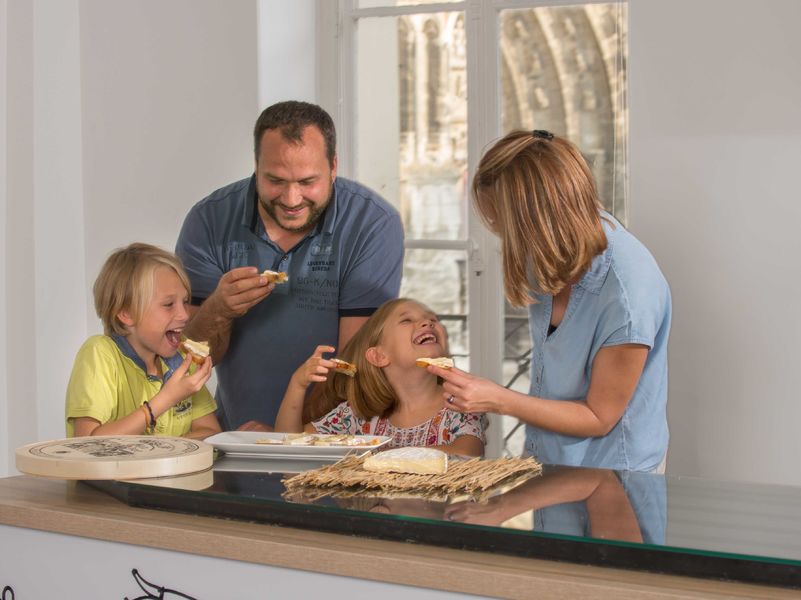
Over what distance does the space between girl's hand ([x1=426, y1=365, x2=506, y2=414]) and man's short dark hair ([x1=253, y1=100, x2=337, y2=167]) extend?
3.09ft

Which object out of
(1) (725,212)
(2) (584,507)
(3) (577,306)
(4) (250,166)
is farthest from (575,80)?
(2) (584,507)

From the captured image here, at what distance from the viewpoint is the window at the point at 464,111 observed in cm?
380

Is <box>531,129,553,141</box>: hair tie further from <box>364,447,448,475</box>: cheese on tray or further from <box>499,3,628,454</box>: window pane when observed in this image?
<box>499,3,628,454</box>: window pane

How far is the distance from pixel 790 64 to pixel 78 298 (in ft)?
8.63

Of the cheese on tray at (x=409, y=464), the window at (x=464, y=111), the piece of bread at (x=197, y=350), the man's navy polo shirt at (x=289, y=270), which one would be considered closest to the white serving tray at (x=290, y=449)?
the cheese on tray at (x=409, y=464)

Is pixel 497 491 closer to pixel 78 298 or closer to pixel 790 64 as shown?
pixel 790 64

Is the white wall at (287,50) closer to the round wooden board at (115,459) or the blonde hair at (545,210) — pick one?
the blonde hair at (545,210)

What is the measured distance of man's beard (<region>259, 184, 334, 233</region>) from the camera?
3047mm

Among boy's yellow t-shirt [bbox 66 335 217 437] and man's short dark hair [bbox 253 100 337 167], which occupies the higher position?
man's short dark hair [bbox 253 100 337 167]

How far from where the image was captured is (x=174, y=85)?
3973 mm

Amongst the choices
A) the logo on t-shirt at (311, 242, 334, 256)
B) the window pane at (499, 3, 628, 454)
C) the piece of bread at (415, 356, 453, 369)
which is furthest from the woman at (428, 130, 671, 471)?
the window pane at (499, 3, 628, 454)

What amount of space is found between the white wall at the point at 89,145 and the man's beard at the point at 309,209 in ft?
2.94

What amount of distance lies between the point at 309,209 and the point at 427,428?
72cm

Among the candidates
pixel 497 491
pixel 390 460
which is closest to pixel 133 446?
pixel 390 460
